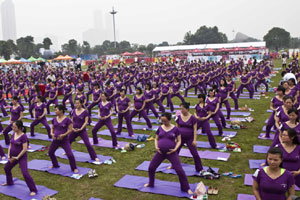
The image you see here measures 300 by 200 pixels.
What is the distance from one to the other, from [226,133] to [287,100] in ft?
12.7

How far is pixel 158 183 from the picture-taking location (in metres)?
7.12

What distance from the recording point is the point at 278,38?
83125 millimetres

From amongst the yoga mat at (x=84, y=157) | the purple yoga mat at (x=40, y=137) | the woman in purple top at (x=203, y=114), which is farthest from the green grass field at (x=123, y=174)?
the purple yoga mat at (x=40, y=137)

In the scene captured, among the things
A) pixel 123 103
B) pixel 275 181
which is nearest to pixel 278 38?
pixel 123 103

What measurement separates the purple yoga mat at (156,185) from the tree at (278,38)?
84.8 metres

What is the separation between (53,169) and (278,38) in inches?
3454

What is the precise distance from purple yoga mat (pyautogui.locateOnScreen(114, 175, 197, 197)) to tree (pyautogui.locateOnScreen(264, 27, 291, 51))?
8480cm

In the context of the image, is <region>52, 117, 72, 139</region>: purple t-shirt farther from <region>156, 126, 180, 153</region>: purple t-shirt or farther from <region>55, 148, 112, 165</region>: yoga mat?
<region>156, 126, 180, 153</region>: purple t-shirt

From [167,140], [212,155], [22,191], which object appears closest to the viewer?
[167,140]

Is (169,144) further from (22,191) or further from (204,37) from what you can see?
(204,37)

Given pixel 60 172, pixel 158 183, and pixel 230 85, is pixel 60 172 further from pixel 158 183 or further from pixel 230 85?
pixel 230 85

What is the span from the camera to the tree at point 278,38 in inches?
3248

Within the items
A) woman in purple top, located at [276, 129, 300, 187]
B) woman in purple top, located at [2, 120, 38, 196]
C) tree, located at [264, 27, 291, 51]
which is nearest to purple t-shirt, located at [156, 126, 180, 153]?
woman in purple top, located at [276, 129, 300, 187]

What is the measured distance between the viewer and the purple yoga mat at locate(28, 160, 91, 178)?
798 cm
